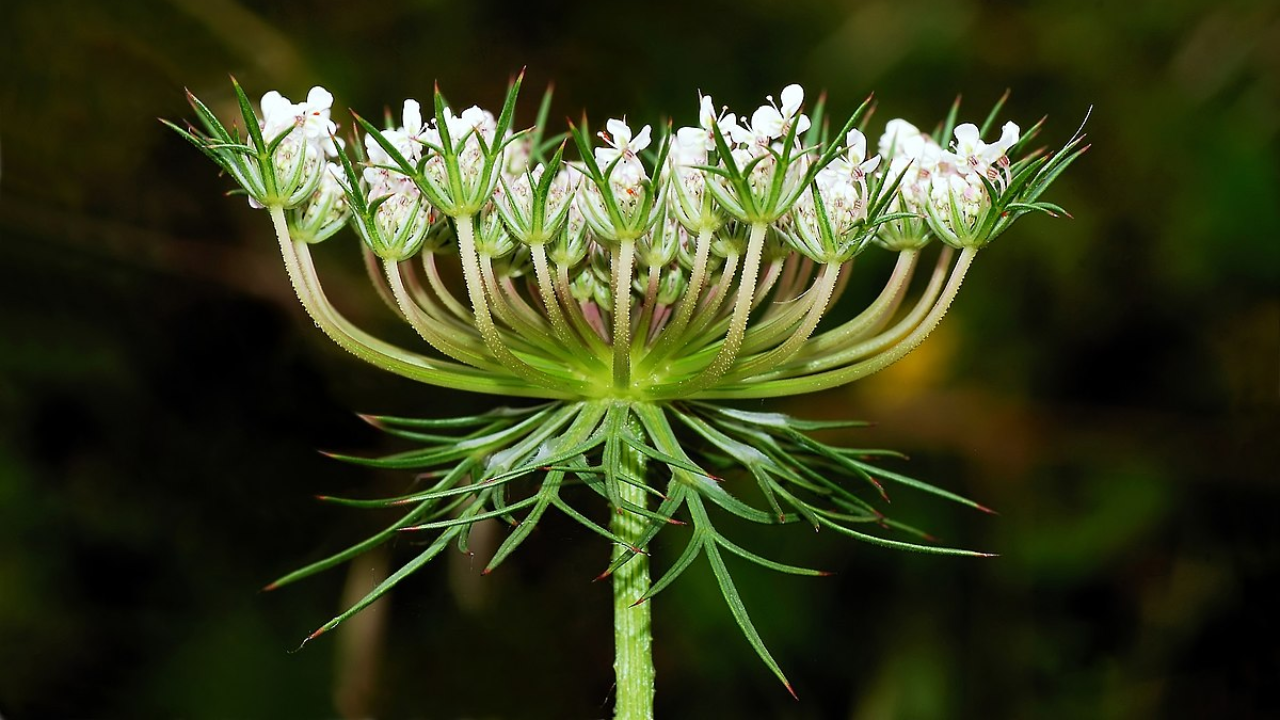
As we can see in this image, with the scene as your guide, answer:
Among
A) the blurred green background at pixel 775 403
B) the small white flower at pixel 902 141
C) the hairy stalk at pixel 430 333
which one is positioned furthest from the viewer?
the blurred green background at pixel 775 403

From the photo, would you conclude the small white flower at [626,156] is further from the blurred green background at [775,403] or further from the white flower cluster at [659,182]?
the blurred green background at [775,403]

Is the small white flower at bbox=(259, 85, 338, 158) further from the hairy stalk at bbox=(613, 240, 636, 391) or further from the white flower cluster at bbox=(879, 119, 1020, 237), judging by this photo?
the white flower cluster at bbox=(879, 119, 1020, 237)

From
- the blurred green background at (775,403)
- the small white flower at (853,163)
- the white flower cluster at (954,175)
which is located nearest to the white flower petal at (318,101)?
the small white flower at (853,163)

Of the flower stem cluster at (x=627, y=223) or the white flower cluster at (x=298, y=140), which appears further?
the white flower cluster at (x=298, y=140)

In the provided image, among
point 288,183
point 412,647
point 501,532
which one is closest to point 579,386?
point 288,183

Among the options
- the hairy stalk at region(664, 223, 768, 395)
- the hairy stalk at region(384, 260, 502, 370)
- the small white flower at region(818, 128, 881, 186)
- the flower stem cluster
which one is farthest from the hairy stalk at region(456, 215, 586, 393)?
the small white flower at region(818, 128, 881, 186)

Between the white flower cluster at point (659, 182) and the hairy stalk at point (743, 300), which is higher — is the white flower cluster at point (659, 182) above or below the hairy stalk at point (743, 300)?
above
